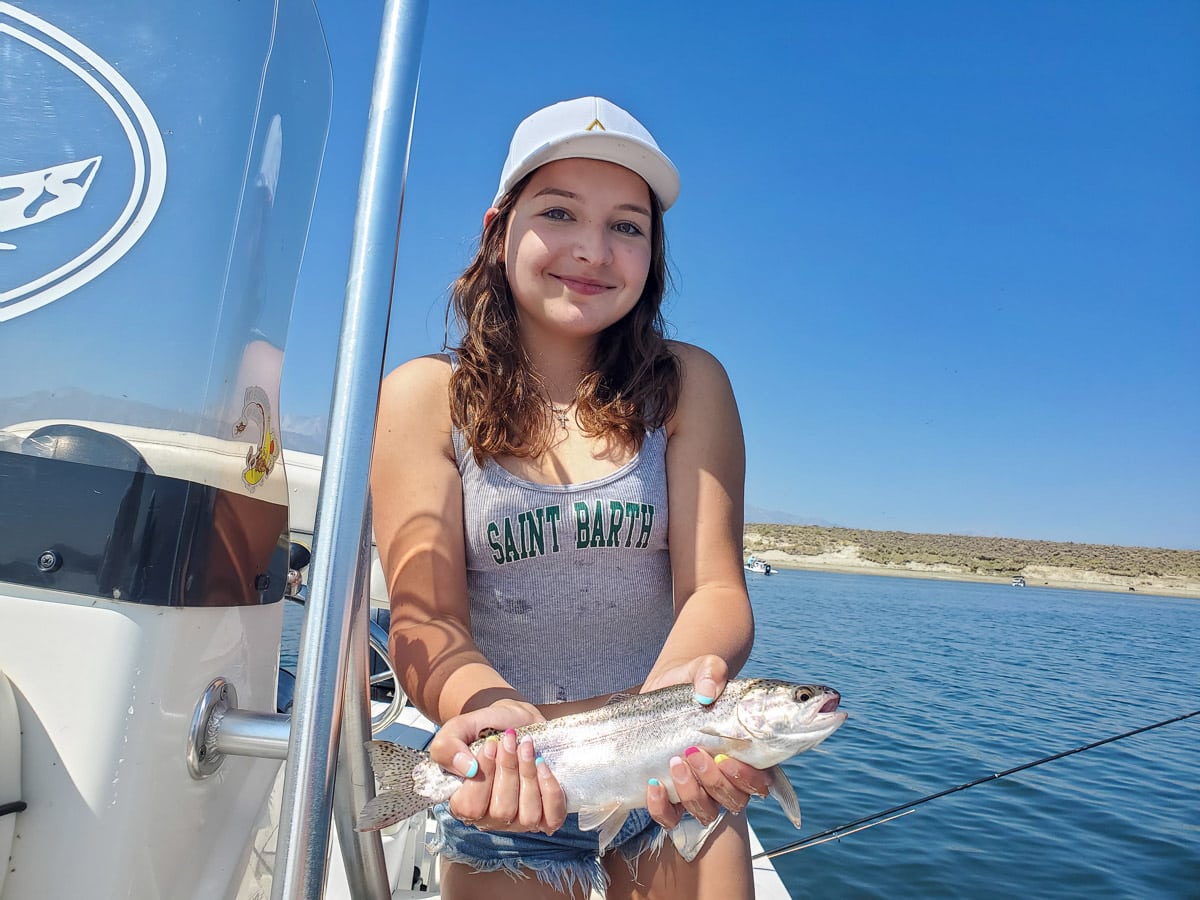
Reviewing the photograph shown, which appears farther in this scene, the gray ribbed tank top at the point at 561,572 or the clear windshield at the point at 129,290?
the gray ribbed tank top at the point at 561,572

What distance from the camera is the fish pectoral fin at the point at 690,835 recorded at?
Answer: 184 centimetres

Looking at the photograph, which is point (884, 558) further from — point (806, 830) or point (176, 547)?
point (176, 547)

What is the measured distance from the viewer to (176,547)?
4.37ft

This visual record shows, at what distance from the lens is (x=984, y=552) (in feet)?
305

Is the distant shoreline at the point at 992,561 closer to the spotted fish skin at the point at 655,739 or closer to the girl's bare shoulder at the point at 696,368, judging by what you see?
the girl's bare shoulder at the point at 696,368

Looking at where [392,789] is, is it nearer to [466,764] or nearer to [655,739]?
[466,764]

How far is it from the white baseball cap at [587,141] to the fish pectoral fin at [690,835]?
171 centimetres

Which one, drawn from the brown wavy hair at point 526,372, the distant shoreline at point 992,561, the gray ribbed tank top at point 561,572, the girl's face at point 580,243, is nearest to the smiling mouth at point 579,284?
the girl's face at point 580,243

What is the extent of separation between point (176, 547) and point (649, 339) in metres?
1.53

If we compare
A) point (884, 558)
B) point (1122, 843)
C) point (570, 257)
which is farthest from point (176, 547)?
point (884, 558)

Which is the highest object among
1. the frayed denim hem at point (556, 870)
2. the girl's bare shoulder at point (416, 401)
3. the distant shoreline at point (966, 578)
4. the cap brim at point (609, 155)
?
the cap brim at point (609, 155)

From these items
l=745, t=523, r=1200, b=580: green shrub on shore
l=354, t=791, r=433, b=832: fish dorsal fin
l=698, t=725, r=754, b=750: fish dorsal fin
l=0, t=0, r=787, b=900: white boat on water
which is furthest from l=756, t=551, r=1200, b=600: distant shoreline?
l=0, t=0, r=787, b=900: white boat on water

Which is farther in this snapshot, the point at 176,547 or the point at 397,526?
the point at 397,526

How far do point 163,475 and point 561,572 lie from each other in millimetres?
1046
